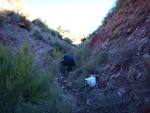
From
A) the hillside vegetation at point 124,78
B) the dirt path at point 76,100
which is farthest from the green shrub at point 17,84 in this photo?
the hillside vegetation at point 124,78

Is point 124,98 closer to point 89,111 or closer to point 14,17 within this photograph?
point 89,111

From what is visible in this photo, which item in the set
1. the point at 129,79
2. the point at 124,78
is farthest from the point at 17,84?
the point at 124,78

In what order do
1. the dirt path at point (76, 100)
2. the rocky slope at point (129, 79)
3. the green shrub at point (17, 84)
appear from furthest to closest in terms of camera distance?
1. the dirt path at point (76, 100)
2. the rocky slope at point (129, 79)
3. the green shrub at point (17, 84)

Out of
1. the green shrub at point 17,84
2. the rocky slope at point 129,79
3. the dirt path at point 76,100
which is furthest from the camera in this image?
the dirt path at point 76,100

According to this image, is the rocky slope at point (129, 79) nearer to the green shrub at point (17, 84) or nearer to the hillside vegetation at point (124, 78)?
the hillside vegetation at point (124, 78)

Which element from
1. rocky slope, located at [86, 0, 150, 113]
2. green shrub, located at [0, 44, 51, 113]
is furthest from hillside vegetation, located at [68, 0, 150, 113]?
green shrub, located at [0, 44, 51, 113]

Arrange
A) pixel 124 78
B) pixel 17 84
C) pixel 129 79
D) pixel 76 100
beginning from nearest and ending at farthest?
pixel 17 84, pixel 129 79, pixel 124 78, pixel 76 100

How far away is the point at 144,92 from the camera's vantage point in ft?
9.21

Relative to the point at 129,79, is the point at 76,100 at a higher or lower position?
higher

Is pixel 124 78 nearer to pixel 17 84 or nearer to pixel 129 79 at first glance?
pixel 129 79

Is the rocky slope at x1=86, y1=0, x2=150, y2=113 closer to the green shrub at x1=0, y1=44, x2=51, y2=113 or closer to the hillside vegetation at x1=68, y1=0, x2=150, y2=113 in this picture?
the hillside vegetation at x1=68, y1=0, x2=150, y2=113

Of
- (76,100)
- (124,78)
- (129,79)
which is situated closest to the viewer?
(129,79)

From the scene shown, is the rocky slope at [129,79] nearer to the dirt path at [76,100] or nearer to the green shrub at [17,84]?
the dirt path at [76,100]

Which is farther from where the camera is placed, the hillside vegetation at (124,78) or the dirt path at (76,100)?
the dirt path at (76,100)
